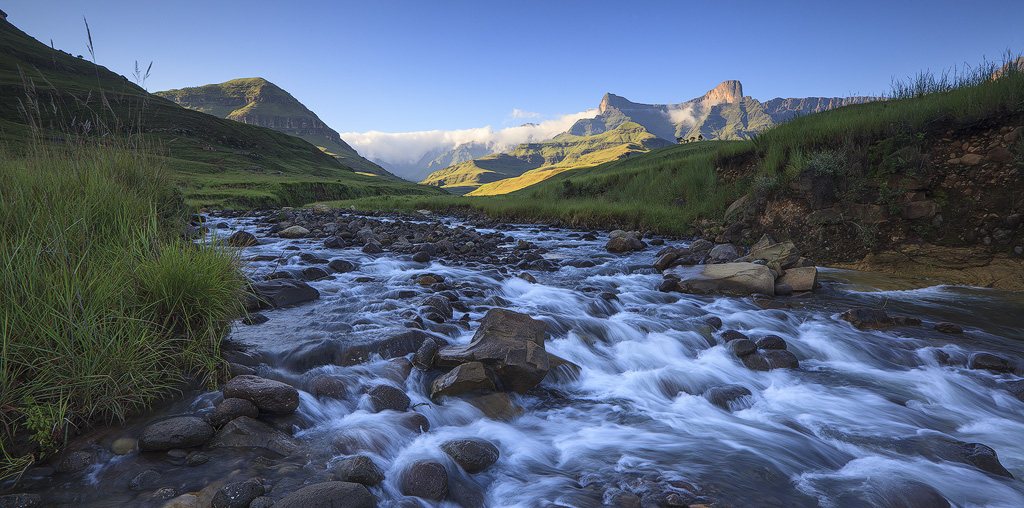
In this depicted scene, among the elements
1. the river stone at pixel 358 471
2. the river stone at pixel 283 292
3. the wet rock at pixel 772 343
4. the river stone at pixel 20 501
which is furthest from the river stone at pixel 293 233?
the wet rock at pixel 772 343

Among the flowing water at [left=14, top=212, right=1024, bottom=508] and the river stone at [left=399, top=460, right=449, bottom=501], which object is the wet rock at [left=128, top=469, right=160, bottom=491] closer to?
the flowing water at [left=14, top=212, right=1024, bottom=508]

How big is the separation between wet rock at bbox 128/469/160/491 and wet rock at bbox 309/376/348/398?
1.38m

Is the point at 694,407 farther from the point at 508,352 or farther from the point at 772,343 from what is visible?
the point at 508,352

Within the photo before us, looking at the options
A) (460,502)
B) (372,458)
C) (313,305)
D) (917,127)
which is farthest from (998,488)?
(917,127)

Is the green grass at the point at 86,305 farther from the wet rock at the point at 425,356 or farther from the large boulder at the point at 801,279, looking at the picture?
the large boulder at the point at 801,279

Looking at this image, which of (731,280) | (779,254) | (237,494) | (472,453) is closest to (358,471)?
(237,494)

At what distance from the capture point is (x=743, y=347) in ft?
17.4

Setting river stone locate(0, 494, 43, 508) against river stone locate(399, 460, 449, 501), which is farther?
river stone locate(399, 460, 449, 501)

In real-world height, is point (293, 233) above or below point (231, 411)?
above

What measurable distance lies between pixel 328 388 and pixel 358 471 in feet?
4.76

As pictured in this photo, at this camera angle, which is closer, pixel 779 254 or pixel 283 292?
pixel 283 292

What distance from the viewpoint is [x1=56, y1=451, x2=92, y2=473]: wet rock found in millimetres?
2561

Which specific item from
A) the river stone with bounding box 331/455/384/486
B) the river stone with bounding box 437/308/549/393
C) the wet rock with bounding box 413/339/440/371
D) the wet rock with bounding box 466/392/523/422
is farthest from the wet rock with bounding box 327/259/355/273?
the river stone with bounding box 331/455/384/486

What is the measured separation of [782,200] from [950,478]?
891cm
